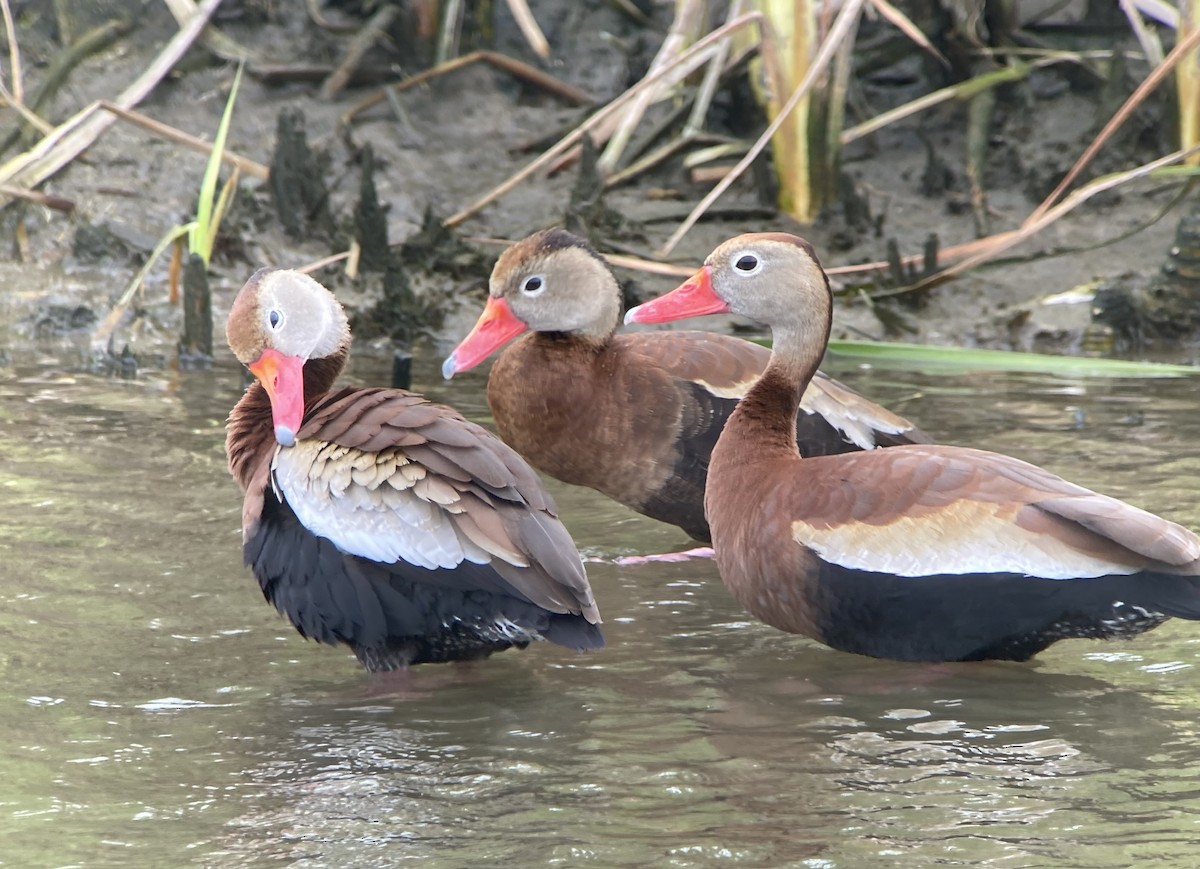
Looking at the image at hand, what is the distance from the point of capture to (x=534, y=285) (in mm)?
5855

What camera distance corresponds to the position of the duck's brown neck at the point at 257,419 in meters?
4.81

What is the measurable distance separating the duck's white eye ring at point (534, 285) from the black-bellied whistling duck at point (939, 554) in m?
1.33

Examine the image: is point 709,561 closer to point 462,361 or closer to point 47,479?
point 462,361

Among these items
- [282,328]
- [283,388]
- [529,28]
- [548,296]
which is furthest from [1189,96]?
[283,388]

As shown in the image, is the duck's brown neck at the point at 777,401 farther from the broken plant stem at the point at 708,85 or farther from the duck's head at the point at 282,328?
the broken plant stem at the point at 708,85

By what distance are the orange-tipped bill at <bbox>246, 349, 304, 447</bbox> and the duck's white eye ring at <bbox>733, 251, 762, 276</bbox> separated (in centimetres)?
135

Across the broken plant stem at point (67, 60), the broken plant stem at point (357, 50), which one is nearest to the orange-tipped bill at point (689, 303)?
the broken plant stem at point (357, 50)

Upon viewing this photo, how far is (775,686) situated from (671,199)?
4984mm

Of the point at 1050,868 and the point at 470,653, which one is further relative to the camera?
the point at 470,653

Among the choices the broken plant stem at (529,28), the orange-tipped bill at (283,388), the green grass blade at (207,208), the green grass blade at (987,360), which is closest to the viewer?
the orange-tipped bill at (283,388)

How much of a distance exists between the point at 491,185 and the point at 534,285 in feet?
11.8

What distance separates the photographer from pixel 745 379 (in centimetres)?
568

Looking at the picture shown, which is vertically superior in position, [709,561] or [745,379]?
[745,379]

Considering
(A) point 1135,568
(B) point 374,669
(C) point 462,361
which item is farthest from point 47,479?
(A) point 1135,568
